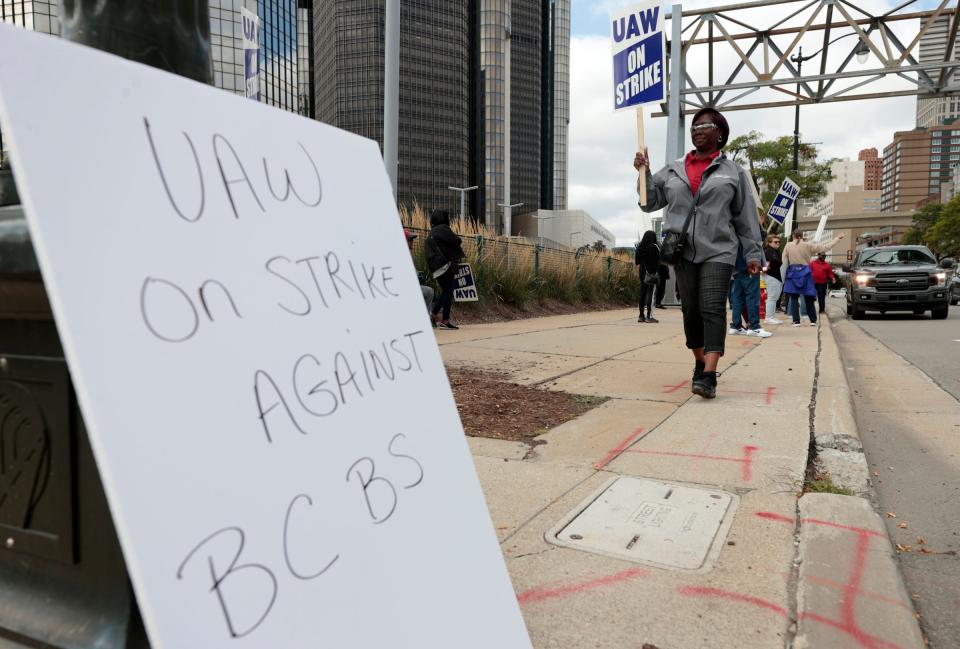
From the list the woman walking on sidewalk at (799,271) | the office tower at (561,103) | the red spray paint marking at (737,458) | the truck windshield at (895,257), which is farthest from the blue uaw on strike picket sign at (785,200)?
the office tower at (561,103)

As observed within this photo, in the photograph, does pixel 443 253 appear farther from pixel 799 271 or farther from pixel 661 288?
pixel 661 288

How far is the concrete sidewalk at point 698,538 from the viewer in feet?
5.52

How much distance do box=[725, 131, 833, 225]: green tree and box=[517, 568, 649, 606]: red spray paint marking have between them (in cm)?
4465

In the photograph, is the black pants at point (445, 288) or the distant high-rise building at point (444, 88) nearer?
the black pants at point (445, 288)

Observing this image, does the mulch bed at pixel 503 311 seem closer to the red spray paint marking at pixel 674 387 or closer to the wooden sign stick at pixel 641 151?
the red spray paint marking at pixel 674 387

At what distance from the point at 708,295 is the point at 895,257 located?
1391 centimetres

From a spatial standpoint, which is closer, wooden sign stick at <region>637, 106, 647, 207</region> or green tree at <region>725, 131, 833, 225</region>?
wooden sign stick at <region>637, 106, 647, 207</region>

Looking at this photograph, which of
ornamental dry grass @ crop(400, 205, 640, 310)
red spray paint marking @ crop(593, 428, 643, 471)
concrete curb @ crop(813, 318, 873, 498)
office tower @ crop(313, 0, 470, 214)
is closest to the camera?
concrete curb @ crop(813, 318, 873, 498)

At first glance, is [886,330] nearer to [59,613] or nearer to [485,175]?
[59,613]

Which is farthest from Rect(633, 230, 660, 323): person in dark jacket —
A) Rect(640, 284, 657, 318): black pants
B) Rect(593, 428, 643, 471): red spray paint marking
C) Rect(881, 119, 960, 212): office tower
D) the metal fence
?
Rect(881, 119, 960, 212): office tower

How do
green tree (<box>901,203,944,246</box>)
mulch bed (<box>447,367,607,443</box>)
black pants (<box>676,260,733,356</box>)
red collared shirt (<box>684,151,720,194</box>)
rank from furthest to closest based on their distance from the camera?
green tree (<box>901,203,944,246</box>), red collared shirt (<box>684,151,720,194</box>), black pants (<box>676,260,733,356</box>), mulch bed (<box>447,367,607,443</box>)

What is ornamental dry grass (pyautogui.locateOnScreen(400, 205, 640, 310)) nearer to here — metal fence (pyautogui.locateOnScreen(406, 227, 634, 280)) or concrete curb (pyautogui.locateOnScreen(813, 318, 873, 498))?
metal fence (pyautogui.locateOnScreen(406, 227, 634, 280))

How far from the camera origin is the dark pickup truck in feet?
47.0

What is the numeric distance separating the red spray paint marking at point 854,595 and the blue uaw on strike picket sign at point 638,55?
4.76m
